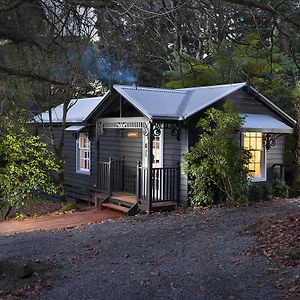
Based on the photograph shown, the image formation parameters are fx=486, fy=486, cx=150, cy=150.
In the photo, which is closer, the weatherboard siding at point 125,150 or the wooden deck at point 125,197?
the wooden deck at point 125,197

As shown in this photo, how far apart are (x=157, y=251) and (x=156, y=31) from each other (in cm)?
384

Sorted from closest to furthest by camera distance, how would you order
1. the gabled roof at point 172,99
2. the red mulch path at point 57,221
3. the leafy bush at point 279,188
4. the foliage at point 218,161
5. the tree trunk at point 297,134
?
the red mulch path at point 57,221 → the foliage at point 218,161 → the gabled roof at point 172,99 → the leafy bush at point 279,188 → the tree trunk at point 297,134

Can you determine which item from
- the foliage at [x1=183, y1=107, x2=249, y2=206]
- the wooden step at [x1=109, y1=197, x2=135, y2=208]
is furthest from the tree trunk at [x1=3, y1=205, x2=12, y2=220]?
the foliage at [x1=183, y1=107, x2=249, y2=206]

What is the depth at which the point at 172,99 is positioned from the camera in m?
14.8

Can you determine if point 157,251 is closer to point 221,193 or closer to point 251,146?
point 221,193

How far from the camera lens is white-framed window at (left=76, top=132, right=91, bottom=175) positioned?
18.0 m

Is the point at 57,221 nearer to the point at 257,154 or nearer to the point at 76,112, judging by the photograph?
the point at 257,154

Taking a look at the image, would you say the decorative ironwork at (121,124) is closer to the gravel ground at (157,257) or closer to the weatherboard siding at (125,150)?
the weatherboard siding at (125,150)

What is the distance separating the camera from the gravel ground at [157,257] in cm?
622

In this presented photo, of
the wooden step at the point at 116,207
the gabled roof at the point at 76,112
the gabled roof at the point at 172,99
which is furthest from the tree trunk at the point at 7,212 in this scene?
the gabled roof at the point at 172,99

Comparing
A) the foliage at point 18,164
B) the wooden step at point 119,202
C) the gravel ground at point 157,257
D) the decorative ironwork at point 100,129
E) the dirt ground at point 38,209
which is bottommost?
the dirt ground at point 38,209

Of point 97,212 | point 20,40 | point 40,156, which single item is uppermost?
point 20,40

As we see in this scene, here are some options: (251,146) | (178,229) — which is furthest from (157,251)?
(251,146)

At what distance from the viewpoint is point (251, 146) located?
50.5 ft
